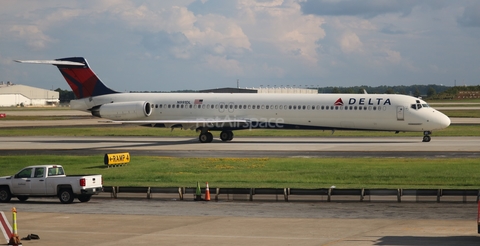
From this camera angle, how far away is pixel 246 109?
5844 centimetres

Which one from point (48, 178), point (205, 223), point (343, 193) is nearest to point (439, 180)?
point (343, 193)

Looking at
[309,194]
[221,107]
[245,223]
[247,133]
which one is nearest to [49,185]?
[245,223]

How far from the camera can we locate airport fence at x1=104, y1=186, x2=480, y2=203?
28.2 m

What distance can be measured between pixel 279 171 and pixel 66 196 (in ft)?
41.6

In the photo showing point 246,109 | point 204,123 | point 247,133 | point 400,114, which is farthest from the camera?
point 247,133

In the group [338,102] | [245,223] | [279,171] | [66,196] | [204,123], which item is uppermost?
[338,102]

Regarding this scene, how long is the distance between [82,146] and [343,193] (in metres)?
31.7

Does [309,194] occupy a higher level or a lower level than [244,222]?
higher

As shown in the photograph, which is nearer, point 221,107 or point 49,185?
point 49,185

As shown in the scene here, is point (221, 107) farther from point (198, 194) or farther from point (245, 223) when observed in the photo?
point (245, 223)

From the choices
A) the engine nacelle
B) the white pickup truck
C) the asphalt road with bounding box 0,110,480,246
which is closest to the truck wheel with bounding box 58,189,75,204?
the white pickup truck

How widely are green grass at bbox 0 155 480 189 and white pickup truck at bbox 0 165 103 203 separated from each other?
5.34 meters

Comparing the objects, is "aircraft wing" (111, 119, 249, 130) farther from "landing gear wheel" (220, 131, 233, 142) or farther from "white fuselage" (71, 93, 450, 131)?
"landing gear wheel" (220, 131, 233, 142)

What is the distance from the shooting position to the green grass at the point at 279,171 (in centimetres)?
3391
